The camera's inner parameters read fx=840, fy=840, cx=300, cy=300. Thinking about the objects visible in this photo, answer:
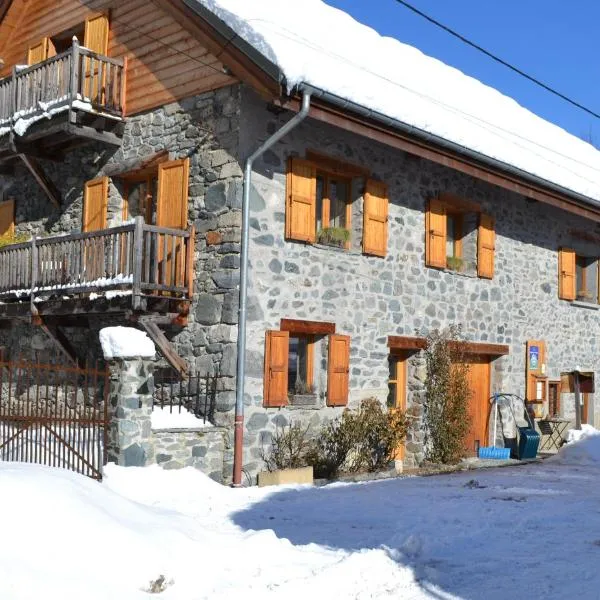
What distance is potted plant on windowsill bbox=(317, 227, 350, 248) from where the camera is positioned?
39.2 feet

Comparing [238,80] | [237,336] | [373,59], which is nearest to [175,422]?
[237,336]

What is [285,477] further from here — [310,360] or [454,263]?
[454,263]

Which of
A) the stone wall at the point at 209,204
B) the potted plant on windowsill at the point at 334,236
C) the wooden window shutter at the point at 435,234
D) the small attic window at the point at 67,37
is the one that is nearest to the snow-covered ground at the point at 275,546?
the stone wall at the point at 209,204

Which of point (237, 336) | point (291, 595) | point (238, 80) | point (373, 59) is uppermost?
point (373, 59)

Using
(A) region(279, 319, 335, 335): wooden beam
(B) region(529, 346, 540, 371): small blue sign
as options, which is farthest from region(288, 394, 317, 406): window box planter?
(B) region(529, 346, 540, 371): small blue sign

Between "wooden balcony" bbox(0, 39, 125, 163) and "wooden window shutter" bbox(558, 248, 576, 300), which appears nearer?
"wooden balcony" bbox(0, 39, 125, 163)

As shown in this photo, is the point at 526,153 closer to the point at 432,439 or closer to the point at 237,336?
the point at 432,439

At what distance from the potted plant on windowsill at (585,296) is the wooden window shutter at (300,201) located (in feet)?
29.3

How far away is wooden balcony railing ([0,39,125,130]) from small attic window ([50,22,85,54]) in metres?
1.03

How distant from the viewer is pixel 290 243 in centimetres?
1133

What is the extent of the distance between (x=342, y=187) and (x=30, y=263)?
469 cm

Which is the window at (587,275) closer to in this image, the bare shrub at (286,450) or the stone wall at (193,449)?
the bare shrub at (286,450)

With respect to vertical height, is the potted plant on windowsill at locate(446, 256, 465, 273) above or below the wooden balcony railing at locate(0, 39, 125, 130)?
below

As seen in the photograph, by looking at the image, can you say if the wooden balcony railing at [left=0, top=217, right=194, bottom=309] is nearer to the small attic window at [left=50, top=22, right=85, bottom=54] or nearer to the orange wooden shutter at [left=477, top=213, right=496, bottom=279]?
the small attic window at [left=50, top=22, right=85, bottom=54]
